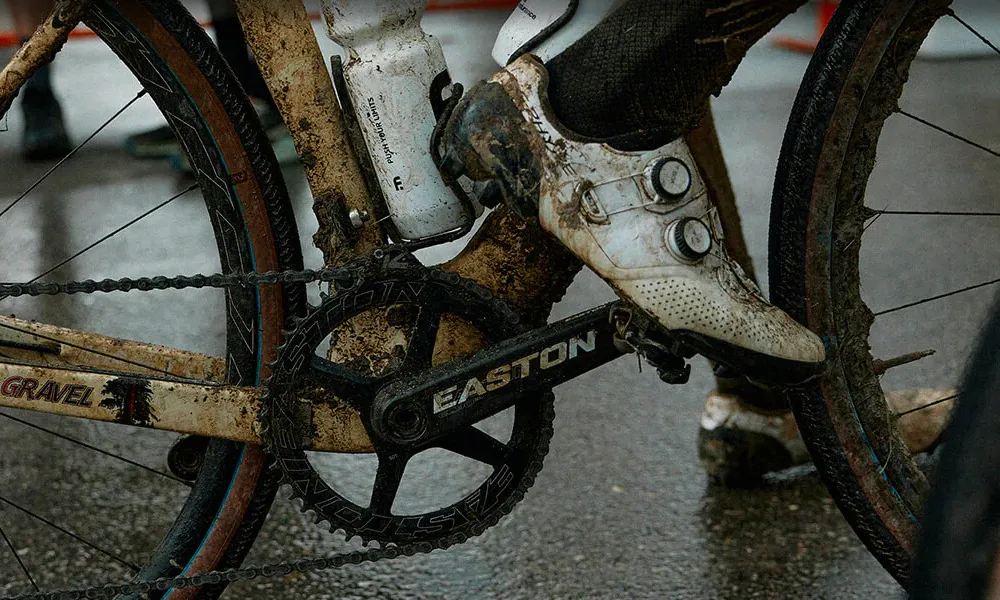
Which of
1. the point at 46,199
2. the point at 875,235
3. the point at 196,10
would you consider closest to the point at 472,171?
the point at 875,235

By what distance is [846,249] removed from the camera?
1897 millimetres

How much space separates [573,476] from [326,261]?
1.07 meters

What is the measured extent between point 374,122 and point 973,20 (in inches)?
217

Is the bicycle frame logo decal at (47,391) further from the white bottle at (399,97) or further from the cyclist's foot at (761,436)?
the cyclist's foot at (761,436)

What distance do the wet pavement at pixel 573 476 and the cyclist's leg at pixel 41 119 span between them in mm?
351

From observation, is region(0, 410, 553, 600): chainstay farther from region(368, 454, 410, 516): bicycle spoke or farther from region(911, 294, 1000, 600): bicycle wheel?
region(911, 294, 1000, 600): bicycle wheel

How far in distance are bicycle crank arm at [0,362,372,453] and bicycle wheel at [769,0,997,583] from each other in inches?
28.3

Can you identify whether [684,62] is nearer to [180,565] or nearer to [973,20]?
[180,565]

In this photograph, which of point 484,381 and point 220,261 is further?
point 220,261

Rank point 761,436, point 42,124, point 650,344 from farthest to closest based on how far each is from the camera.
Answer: point 42,124 < point 761,436 < point 650,344

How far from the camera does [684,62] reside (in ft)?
5.54

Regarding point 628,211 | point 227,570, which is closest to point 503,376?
point 628,211

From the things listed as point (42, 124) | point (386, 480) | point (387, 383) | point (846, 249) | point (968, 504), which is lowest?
point (968, 504)

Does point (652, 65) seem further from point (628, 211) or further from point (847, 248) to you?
point (847, 248)
